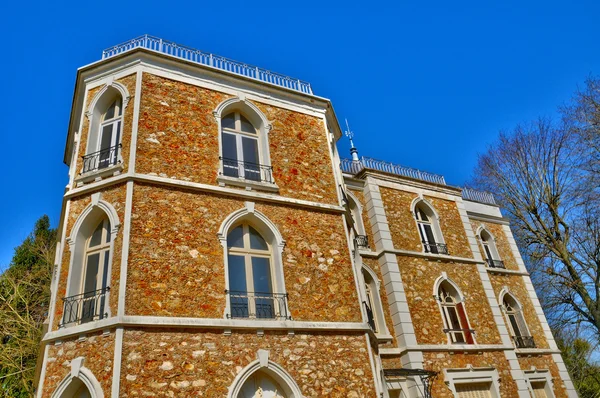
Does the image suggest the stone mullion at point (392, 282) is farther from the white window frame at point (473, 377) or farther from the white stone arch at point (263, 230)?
the white stone arch at point (263, 230)

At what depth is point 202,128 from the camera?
1075 cm

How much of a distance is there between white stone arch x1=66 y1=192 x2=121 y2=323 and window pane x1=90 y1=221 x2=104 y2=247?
8 centimetres

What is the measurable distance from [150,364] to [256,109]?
677 cm

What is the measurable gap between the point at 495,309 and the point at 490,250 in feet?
12.7

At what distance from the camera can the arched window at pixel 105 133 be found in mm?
10156

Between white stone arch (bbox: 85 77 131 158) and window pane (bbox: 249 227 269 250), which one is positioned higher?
white stone arch (bbox: 85 77 131 158)

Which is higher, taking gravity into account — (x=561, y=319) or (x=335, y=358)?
(x=561, y=319)

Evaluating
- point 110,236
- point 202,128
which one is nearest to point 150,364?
point 110,236

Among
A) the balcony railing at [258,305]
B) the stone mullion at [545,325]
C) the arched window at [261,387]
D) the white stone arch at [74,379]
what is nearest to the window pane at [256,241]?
the balcony railing at [258,305]

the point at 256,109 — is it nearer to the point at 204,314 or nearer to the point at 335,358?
the point at 204,314

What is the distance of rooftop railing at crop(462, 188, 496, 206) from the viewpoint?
19891 mm

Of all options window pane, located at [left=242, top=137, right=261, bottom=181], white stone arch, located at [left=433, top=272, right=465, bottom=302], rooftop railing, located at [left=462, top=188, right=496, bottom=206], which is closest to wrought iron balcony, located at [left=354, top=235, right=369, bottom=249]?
white stone arch, located at [left=433, top=272, right=465, bottom=302]

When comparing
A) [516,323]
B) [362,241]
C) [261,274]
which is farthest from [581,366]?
[261,274]

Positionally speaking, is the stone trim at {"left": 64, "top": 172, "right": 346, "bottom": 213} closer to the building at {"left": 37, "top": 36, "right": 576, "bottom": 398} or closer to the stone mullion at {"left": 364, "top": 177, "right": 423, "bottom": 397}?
the building at {"left": 37, "top": 36, "right": 576, "bottom": 398}
